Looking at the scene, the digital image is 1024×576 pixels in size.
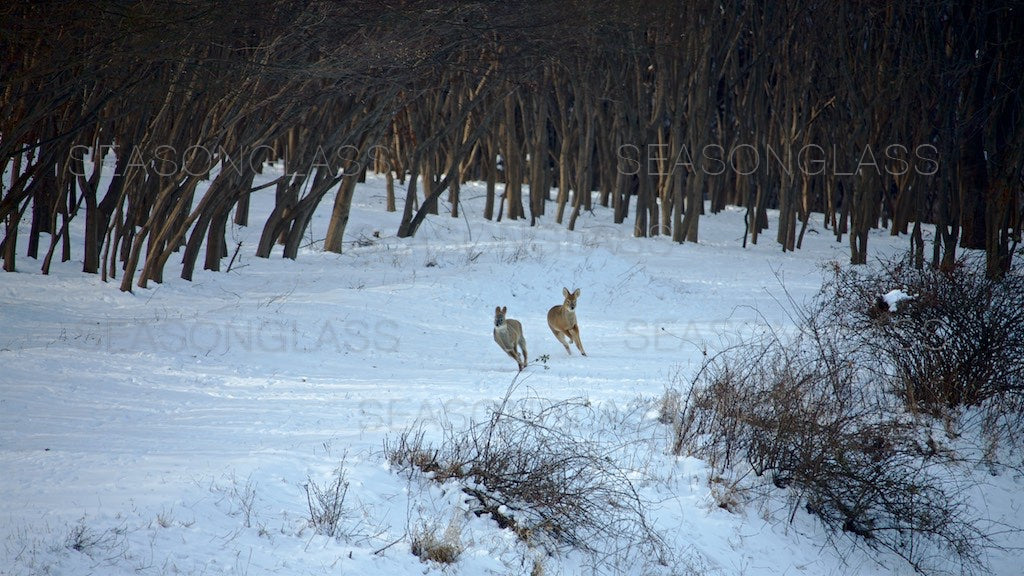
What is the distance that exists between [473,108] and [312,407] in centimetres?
1544

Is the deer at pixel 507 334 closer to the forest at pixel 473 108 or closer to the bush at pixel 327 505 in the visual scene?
the forest at pixel 473 108

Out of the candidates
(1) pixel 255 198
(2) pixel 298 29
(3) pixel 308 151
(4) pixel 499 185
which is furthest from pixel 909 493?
(4) pixel 499 185

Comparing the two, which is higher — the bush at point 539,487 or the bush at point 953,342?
the bush at point 953,342

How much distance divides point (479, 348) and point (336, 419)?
5698 millimetres

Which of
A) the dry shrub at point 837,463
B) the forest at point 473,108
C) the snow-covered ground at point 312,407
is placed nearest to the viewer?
the snow-covered ground at point 312,407

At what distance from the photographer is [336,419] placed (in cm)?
862

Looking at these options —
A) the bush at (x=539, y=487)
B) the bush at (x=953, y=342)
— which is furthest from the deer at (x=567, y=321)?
the bush at (x=539, y=487)

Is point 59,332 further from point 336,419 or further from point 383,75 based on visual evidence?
point 383,75

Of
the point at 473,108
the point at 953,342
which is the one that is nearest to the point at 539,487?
the point at 953,342

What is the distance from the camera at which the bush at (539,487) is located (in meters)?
7.02

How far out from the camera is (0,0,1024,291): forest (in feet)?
41.1

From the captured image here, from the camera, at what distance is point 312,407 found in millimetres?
9078

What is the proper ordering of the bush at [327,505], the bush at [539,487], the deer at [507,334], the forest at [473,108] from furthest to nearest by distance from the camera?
the forest at [473,108]
the deer at [507,334]
the bush at [539,487]
the bush at [327,505]

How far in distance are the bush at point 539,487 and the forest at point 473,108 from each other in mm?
6069
